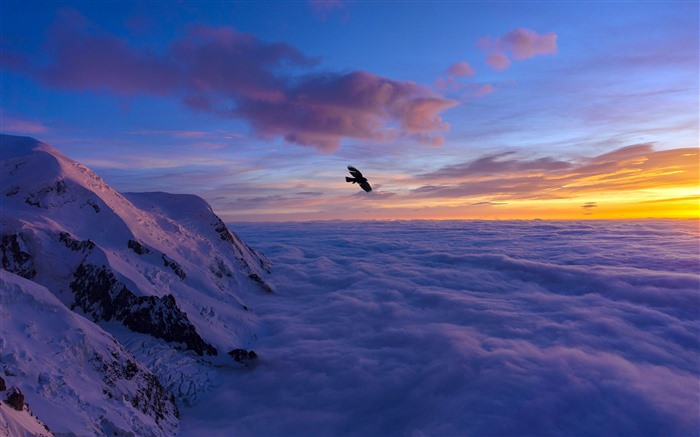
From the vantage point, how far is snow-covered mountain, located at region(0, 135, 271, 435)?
7043 millimetres

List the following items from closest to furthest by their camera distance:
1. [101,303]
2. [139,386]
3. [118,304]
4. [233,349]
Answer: [139,386]
[101,303]
[118,304]
[233,349]

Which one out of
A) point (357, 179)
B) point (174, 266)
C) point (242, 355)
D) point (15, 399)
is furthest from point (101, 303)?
point (357, 179)

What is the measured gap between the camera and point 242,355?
14.8 metres

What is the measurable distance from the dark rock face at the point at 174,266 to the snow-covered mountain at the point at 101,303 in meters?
0.05

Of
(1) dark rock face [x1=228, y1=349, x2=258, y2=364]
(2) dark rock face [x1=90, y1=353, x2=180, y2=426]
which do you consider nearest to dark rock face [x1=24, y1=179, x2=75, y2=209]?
(2) dark rock face [x1=90, y1=353, x2=180, y2=426]

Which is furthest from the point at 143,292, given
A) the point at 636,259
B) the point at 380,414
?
the point at 636,259

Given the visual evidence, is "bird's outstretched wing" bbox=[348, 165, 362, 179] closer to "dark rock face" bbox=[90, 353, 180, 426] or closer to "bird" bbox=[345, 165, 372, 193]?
"bird" bbox=[345, 165, 372, 193]

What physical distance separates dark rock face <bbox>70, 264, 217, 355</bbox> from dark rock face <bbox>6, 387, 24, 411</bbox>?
23.3 feet

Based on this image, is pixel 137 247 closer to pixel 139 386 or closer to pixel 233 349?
pixel 233 349

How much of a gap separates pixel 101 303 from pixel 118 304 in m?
0.48

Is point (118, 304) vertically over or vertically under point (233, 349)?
over

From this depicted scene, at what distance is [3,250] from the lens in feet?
36.4

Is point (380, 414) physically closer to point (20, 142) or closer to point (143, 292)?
point (143, 292)

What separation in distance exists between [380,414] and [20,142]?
1872 centimetres
